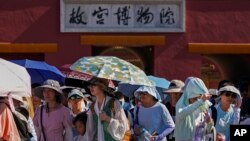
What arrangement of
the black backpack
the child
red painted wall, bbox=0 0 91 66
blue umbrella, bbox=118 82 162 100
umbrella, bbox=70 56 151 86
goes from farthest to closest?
red painted wall, bbox=0 0 91 66 < blue umbrella, bbox=118 82 162 100 < the black backpack < the child < umbrella, bbox=70 56 151 86

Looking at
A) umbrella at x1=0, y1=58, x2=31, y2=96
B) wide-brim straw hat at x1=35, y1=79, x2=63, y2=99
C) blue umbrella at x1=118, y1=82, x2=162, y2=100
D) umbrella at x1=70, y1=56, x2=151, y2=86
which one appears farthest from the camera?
blue umbrella at x1=118, y1=82, x2=162, y2=100

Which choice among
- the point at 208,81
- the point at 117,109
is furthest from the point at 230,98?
the point at 208,81

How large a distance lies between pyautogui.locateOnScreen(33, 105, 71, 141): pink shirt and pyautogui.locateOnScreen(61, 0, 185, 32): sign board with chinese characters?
30.7 ft

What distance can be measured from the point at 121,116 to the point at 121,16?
1015 centimetres

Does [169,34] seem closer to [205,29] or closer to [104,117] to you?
[205,29]

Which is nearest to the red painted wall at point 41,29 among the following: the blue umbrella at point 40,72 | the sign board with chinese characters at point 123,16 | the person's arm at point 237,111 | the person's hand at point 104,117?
the sign board with chinese characters at point 123,16

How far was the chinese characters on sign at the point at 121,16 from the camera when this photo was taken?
17.3 meters

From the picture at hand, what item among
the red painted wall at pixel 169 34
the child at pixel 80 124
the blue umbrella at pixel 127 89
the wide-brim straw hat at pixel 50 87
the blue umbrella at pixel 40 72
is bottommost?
the child at pixel 80 124

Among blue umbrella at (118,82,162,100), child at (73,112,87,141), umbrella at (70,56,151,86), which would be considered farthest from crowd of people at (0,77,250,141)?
blue umbrella at (118,82,162,100)

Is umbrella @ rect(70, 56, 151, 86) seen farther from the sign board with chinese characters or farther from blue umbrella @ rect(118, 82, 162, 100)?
the sign board with chinese characters

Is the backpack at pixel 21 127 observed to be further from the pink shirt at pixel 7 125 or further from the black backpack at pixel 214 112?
the black backpack at pixel 214 112

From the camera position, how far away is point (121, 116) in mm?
7379

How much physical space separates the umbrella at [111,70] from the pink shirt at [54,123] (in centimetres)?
68

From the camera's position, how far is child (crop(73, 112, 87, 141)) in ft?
26.0
